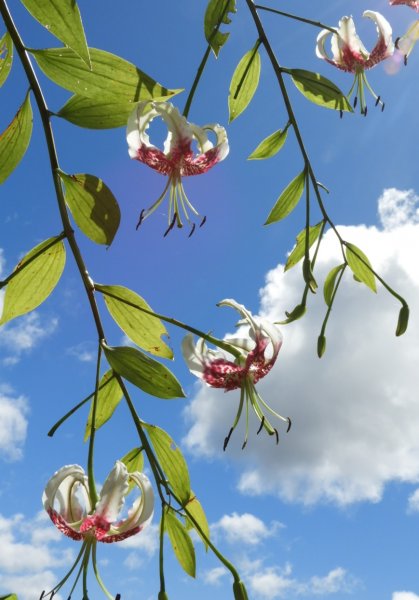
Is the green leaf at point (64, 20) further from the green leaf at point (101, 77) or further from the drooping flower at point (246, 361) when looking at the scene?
the drooping flower at point (246, 361)

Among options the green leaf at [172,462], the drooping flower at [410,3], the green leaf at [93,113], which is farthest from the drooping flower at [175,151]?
the drooping flower at [410,3]

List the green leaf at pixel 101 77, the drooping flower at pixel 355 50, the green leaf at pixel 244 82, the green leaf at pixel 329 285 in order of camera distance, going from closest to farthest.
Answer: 1. the green leaf at pixel 101 77
2. the green leaf at pixel 244 82
3. the green leaf at pixel 329 285
4. the drooping flower at pixel 355 50

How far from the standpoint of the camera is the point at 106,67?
866mm

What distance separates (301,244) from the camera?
1308mm

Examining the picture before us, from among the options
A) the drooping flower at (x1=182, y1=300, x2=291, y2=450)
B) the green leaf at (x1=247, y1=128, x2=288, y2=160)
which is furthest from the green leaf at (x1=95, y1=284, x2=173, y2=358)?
the green leaf at (x1=247, y1=128, x2=288, y2=160)

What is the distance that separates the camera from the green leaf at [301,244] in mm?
1273

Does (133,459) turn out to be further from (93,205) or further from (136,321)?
(93,205)

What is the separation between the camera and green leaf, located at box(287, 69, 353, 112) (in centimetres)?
125

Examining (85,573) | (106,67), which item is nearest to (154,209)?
(106,67)

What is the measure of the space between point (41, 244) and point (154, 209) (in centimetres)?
20

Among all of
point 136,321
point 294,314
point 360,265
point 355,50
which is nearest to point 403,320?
point 294,314

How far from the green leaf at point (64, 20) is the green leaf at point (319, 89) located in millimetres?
570

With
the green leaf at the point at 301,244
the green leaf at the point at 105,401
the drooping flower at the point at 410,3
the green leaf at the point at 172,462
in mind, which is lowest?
the green leaf at the point at 172,462

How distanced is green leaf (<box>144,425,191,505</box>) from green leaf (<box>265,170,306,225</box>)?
497 mm
